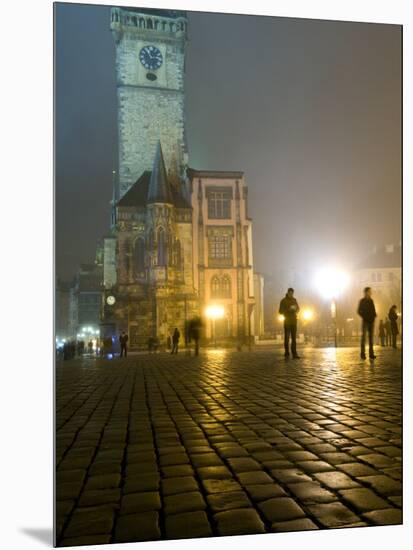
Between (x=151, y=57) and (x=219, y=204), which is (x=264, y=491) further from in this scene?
(x=151, y=57)

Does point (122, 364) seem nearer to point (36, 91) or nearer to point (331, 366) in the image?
point (36, 91)

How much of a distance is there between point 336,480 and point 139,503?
98 cm

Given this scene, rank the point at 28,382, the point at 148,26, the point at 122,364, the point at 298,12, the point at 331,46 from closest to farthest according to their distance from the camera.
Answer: the point at 28,382 < the point at 298,12 < the point at 331,46 < the point at 122,364 < the point at 148,26

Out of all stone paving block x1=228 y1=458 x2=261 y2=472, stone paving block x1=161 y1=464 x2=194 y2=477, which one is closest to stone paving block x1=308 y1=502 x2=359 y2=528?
stone paving block x1=228 y1=458 x2=261 y2=472

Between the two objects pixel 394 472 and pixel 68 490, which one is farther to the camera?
pixel 394 472

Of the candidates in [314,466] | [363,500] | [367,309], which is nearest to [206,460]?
[314,466]

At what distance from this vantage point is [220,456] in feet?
10.1

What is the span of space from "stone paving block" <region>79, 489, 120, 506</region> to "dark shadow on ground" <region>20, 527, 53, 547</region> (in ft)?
1.58

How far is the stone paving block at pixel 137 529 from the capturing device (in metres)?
2.30

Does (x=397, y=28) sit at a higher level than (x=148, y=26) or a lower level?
lower

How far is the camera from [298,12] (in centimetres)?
422

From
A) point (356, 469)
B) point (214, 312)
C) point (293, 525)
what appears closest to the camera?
point (293, 525)

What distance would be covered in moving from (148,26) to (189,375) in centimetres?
498

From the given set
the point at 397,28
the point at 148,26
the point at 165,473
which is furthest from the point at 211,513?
the point at 148,26
